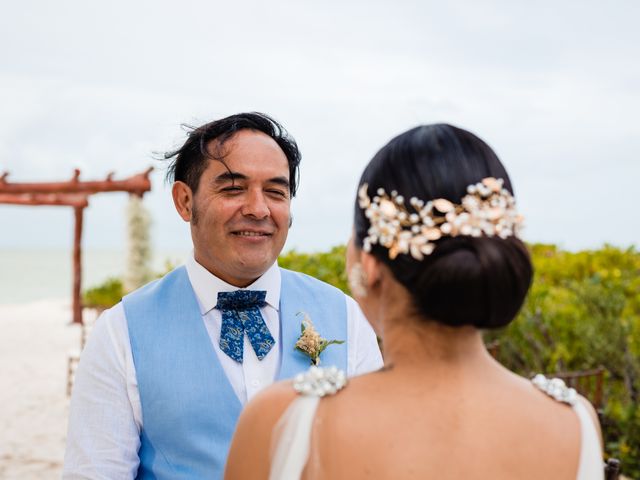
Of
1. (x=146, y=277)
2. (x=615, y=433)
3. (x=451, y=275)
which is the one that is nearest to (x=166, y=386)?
(x=451, y=275)

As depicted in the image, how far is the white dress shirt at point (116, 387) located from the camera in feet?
7.99

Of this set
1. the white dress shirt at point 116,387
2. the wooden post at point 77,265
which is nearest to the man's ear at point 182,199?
the white dress shirt at point 116,387

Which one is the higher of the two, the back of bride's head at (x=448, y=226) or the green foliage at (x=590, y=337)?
the back of bride's head at (x=448, y=226)

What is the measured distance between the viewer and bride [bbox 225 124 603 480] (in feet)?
4.59

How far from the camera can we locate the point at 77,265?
18.4 metres

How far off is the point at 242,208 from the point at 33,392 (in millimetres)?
10271

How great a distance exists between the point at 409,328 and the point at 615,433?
552cm

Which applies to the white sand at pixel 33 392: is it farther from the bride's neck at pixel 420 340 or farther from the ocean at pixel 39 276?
the ocean at pixel 39 276

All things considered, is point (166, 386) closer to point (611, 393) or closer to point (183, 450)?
point (183, 450)

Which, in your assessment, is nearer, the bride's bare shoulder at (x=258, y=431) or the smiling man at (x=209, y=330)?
the bride's bare shoulder at (x=258, y=431)

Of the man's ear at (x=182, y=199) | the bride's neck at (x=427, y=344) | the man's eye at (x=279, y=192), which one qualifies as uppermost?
the man's eye at (x=279, y=192)

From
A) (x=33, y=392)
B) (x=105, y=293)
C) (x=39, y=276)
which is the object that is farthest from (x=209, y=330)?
(x=39, y=276)

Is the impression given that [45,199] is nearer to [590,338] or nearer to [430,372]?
[590,338]

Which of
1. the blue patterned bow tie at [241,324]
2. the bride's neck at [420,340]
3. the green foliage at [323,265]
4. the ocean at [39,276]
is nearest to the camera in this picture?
the bride's neck at [420,340]
